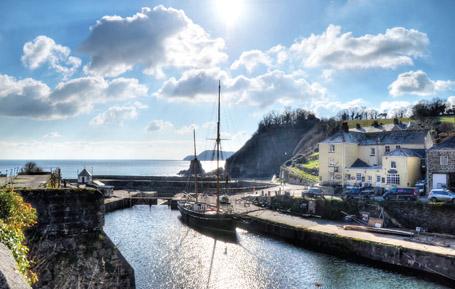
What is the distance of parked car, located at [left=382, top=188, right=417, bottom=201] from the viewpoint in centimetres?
3768

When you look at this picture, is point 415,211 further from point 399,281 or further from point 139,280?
point 139,280

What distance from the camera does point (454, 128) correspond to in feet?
218

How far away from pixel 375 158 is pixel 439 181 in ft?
36.8

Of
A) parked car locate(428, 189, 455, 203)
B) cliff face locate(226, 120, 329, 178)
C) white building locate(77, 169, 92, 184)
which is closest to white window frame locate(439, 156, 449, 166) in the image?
parked car locate(428, 189, 455, 203)

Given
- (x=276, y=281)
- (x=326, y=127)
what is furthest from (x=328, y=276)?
(x=326, y=127)

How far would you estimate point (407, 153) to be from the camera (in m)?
44.1

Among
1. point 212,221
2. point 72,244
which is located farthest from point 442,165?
point 72,244

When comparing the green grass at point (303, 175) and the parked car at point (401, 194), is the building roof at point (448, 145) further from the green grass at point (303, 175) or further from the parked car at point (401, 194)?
the green grass at point (303, 175)

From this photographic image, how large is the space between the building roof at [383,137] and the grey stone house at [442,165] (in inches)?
281

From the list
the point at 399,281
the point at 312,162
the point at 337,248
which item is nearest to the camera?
the point at 399,281

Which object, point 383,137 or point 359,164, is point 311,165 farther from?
point 383,137

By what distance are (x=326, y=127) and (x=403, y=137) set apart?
57253 millimetres

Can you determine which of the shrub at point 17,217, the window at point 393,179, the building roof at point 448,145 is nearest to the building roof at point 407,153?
the window at point 393,179

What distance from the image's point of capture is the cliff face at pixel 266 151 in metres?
120
